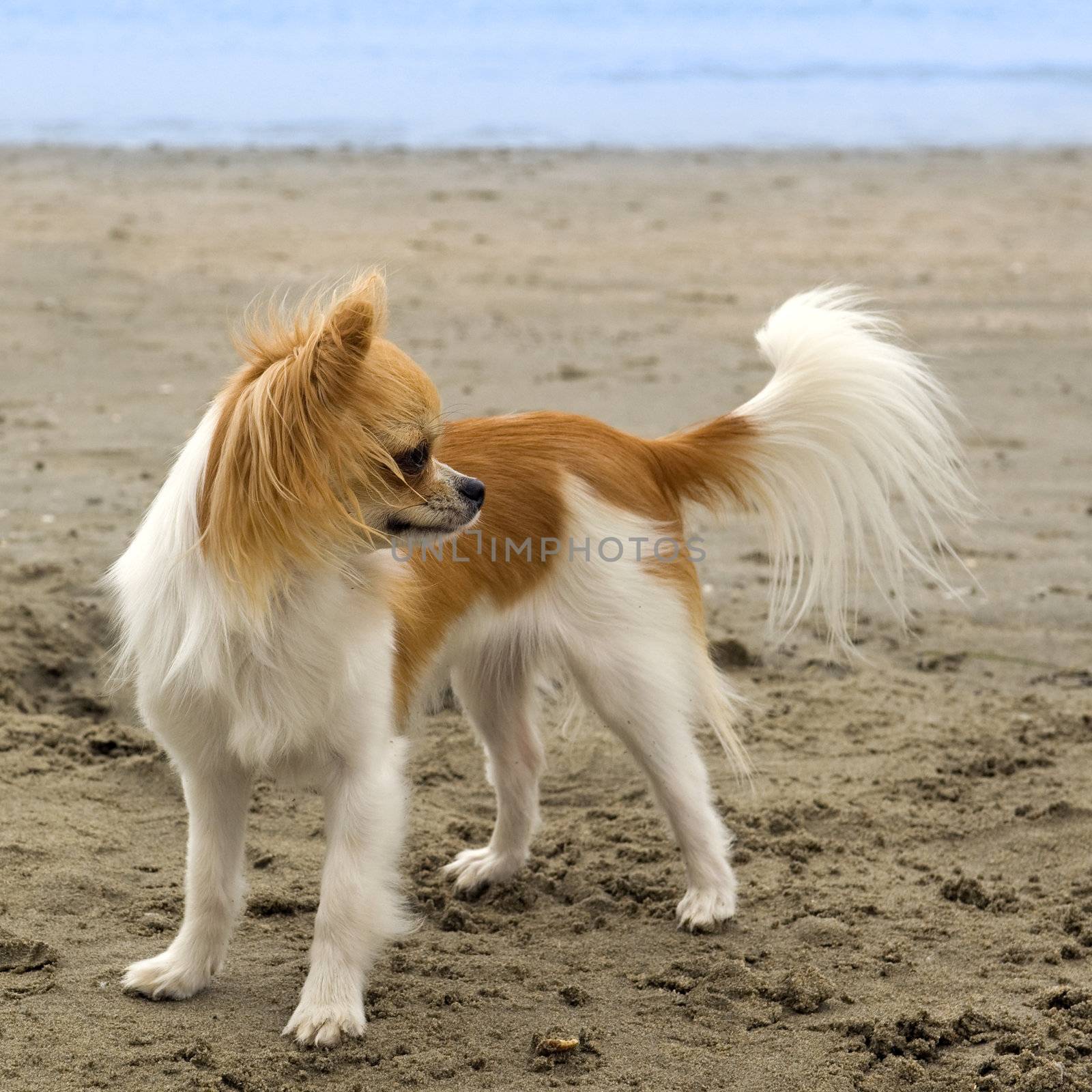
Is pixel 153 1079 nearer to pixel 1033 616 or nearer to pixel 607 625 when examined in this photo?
pixel 607 625

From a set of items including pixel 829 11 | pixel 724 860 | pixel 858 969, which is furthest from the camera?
pixel 829 11

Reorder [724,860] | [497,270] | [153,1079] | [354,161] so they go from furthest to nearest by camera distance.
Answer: [354,161], [497,270], [724,860], [153,1079]

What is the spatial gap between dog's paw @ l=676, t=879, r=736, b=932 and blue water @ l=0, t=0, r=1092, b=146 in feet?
57.7

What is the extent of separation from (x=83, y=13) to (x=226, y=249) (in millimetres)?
37255

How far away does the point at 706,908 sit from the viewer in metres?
3.91

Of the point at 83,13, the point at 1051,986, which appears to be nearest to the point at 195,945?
the point at 1051,986

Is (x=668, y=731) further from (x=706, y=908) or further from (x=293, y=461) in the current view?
(x=293, y=461)

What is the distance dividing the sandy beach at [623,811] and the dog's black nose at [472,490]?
123cm

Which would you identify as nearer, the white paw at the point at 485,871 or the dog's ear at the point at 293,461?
the dog's ear at the point at 293,461

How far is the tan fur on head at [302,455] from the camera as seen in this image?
2910 mm

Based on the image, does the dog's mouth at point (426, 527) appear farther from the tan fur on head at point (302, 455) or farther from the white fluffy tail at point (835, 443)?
the white fluffy tail at point (835, 443)

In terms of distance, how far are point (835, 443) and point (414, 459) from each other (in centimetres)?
152

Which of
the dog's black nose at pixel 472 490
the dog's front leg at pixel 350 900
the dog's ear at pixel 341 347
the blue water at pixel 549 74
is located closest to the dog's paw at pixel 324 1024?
the dog's front leg at pixel 350 900

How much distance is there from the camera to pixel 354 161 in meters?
17.9
